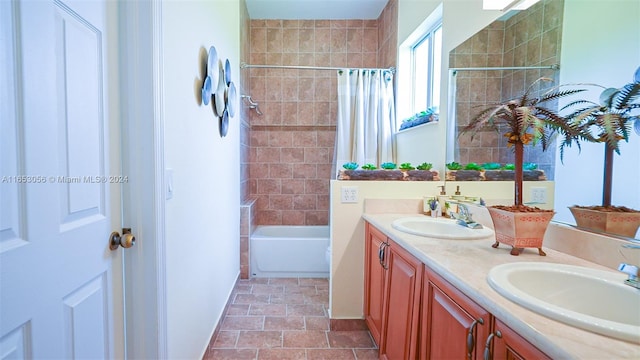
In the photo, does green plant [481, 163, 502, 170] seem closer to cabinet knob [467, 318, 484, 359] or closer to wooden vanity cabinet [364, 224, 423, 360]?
wooden vanity cabinet [364, 224, 423, 360]

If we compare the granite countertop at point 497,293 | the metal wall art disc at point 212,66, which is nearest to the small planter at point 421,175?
the granite countertop at point 497,293

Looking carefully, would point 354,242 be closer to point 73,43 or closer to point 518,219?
point 518,219

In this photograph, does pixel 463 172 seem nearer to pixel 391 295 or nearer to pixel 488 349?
pixel 391 295

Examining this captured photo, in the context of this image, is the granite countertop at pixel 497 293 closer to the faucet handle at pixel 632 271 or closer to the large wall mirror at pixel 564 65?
the faucet handle at pixel 632 271

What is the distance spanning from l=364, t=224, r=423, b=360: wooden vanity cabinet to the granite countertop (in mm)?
95

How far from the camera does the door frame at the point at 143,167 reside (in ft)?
3.34

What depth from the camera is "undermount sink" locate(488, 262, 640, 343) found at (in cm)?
66

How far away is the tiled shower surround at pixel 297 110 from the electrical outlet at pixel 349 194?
1.67 metres

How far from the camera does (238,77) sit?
9.07 ft

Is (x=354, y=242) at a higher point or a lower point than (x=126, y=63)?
lower

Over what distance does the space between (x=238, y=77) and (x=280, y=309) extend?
2.10m

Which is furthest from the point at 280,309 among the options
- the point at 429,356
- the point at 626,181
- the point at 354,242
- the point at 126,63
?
the point at 626,181

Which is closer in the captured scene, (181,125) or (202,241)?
(181,125)

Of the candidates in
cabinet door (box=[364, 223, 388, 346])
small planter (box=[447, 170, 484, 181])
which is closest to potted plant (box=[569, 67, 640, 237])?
small planter (box=[447, 170, 484, 181])
